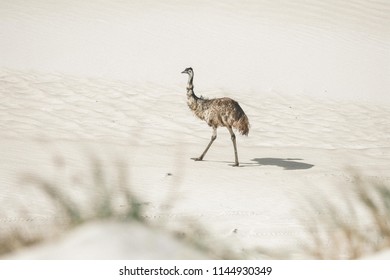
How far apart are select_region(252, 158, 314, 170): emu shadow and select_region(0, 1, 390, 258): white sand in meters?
0.03

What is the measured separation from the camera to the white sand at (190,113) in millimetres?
7465

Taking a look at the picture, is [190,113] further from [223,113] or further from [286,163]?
[223,113]

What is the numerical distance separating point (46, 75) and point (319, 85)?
6.19 metres

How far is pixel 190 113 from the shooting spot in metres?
13.6

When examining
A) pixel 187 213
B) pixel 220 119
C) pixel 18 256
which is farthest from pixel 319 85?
pixel 18 256

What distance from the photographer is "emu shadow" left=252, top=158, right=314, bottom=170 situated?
10.1m

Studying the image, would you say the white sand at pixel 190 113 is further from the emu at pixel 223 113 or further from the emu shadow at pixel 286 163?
the emu at pixel 223 113

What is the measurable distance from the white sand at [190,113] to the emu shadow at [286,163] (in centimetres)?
3

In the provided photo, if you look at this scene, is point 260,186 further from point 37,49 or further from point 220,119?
point 37,49

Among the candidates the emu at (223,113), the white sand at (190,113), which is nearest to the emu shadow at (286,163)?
the white sand at (190,113)

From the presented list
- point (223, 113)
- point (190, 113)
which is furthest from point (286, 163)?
point (190, 113)

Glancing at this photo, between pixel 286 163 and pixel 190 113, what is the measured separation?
370 cm
